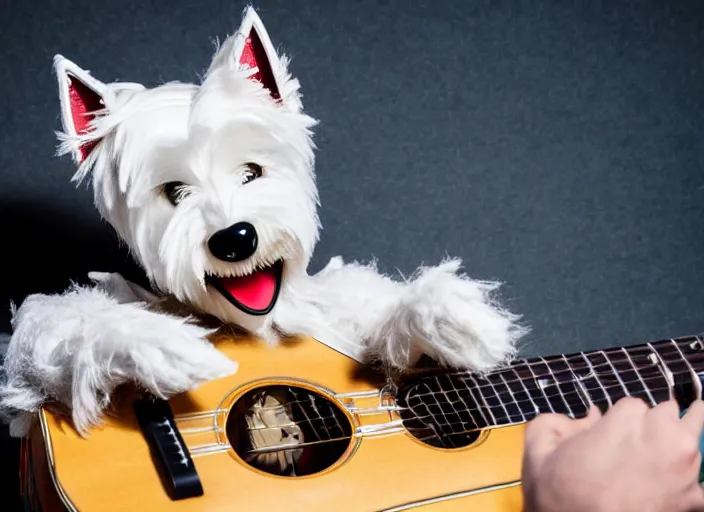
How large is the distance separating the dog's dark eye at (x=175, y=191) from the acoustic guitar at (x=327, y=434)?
0.64ft

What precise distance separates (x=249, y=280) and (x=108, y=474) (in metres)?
0.27

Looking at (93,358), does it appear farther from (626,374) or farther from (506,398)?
(626,374)

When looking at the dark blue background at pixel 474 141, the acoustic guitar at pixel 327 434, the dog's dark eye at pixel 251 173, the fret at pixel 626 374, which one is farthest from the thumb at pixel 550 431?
the dark blue background at pixel 474 141

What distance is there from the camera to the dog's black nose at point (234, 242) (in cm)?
81

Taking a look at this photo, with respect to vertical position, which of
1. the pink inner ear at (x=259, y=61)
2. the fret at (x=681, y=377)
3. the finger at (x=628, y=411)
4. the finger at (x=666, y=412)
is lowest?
the fret at (x=681, y=377)

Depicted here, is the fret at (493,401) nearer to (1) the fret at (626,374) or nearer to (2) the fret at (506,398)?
(2) the fret at (506,398)

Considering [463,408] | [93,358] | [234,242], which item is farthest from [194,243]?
[463,408]

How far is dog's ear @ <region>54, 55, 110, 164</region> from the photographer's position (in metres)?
0.83

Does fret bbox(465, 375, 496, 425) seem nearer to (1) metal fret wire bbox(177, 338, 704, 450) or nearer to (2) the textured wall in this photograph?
(1) metal fret wire bbox(177, 338, 704, 450)

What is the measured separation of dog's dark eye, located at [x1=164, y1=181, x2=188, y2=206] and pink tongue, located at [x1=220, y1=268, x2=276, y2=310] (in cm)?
11

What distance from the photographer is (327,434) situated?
891 mm

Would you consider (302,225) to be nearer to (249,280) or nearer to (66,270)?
(249,280)

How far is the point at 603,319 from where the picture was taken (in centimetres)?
145

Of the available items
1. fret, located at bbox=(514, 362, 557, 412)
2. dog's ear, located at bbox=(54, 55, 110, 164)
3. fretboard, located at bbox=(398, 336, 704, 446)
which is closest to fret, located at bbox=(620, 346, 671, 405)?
fretboard, located at bbox=(398, 336, 704, 446)
